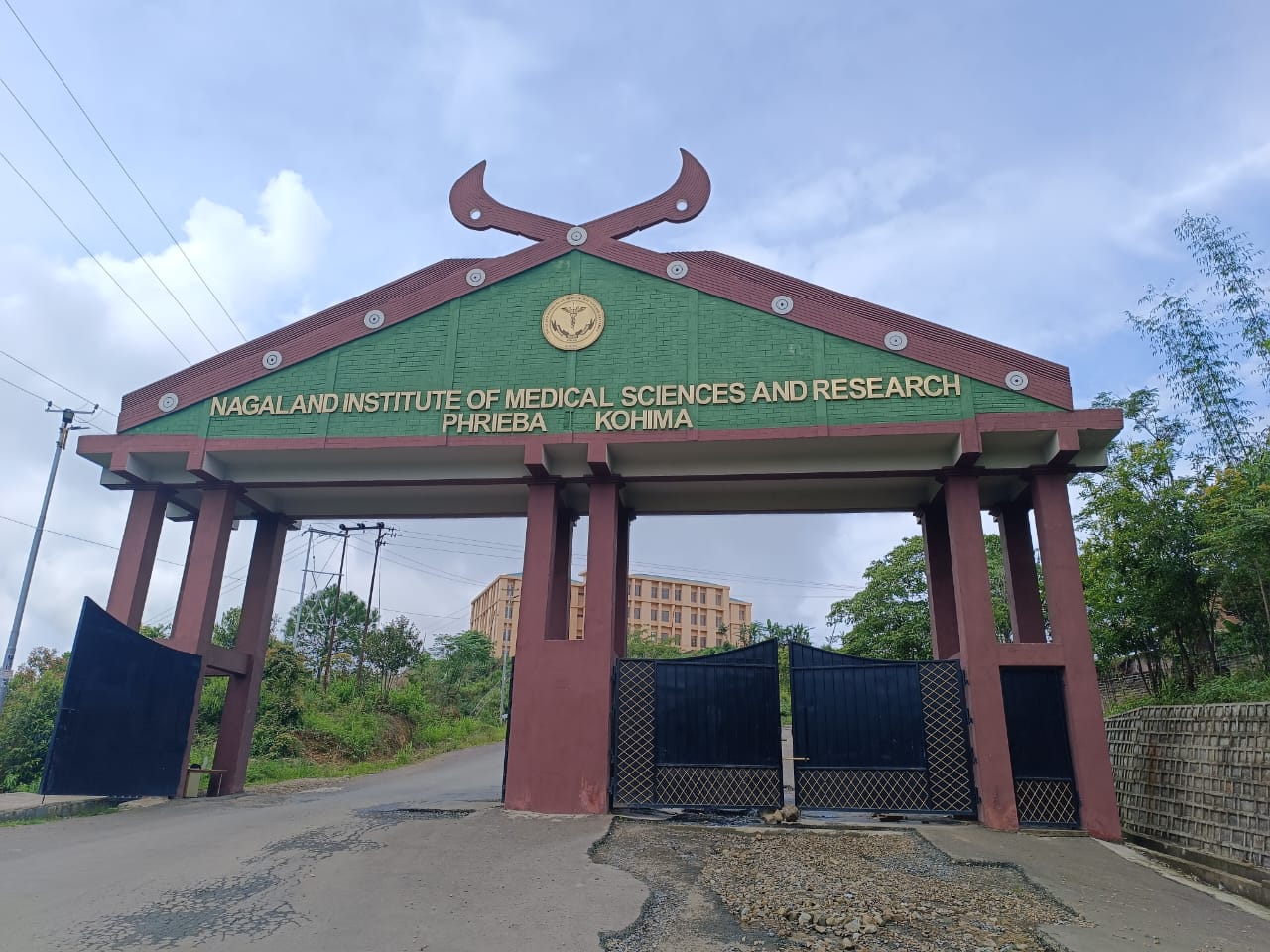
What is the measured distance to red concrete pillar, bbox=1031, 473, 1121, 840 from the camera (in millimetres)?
10289

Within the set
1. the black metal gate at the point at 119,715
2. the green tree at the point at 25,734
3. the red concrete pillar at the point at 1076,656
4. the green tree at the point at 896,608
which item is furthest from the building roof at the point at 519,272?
the green tree at the point at 896,608

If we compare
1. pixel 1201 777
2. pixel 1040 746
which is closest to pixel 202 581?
pixel 1040 746

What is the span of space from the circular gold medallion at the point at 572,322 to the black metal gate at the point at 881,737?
562 centimetres

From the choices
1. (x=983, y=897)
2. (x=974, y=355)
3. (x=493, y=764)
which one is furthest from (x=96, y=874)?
(x=493, y=764)

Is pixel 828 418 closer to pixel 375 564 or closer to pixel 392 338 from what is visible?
pixel 392 338

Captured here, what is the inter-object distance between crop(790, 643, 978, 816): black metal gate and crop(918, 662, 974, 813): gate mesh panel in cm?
1

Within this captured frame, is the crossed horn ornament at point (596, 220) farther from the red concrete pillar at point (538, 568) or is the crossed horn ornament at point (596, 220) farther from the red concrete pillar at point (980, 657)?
the red concrete pillar at point (980, 657)

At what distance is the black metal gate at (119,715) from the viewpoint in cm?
1056

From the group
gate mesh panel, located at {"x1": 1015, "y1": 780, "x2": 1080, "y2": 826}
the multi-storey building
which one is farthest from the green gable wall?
the multi-storey building

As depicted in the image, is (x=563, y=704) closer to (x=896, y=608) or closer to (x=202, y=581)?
(x=202, y=581)

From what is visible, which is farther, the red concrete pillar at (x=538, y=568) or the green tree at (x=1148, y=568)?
the green tree at (x=1148, y=568)

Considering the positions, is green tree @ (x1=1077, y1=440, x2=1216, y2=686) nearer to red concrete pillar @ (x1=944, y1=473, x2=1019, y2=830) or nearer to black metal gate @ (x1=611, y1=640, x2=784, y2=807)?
red concrete pillar @ (x1=944, y1=473, x2=1019, y2=830)

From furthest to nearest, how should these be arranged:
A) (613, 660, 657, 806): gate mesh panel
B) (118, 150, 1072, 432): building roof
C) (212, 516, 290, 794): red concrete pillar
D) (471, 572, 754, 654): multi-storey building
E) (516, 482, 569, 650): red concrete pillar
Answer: (471, 572, 754, 654): multi-storey building → (212, 516, 290, 794): red concrete pillar → (118, 150, 1072, 432): building roof → (516, 482, 569, 650): red concrete pillar → (613, 660, 657, 806): gate mesh panel

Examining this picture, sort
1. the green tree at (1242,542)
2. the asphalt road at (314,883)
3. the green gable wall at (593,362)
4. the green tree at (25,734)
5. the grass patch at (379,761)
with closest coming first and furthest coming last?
the asphalt road at (314,883) → the green tree at (1242,542) → the green gable wall at (593,362) → the green tree at (25,734) → the grass patch at (379,761)
